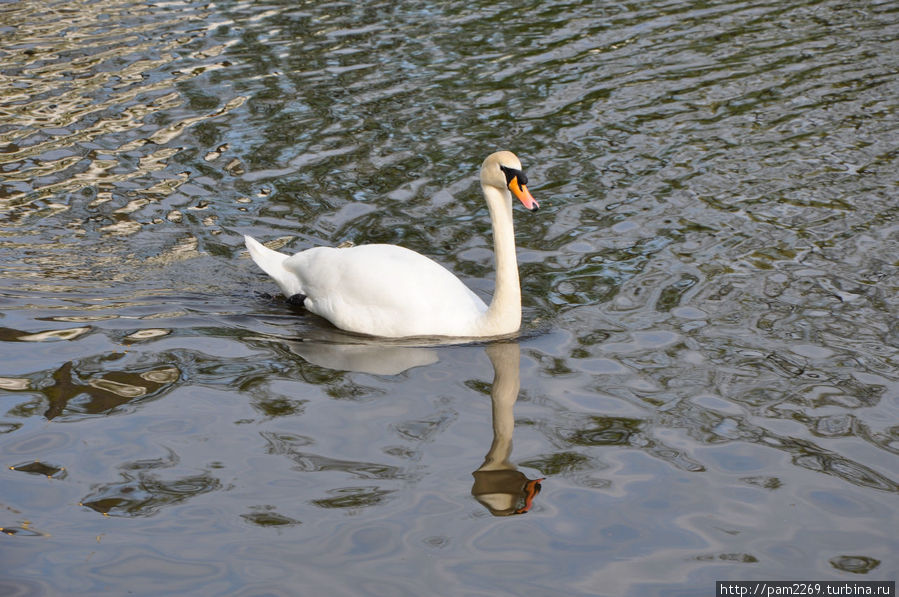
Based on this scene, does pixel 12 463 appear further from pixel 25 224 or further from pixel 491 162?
pixel 25 224

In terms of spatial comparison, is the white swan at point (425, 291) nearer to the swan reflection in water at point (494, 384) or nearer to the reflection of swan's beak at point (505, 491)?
the swan reflection in water at point (494, 384)

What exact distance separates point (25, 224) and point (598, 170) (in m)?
5.12

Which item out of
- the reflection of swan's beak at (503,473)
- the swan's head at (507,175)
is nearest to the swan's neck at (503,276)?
the swan's head at (507,175)

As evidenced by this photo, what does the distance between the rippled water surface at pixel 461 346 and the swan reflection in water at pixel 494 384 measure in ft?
0.09

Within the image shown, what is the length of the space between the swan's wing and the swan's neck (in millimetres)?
165

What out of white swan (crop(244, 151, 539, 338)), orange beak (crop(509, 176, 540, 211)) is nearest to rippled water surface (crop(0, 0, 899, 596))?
white swan (crop(244, 151, 539, 338))

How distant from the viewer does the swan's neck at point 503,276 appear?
699 cm

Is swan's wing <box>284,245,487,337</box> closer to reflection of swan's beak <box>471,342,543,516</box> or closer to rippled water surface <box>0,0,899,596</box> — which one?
rippled water surface <box>0,0,899,596</box>

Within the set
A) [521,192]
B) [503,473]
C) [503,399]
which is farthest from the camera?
[521,192]

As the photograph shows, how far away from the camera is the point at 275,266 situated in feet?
26.1

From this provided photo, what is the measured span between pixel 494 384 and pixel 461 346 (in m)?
0.62

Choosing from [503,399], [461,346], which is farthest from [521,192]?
[503,399]

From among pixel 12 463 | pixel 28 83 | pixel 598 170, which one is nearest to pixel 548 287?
pixel 598 170

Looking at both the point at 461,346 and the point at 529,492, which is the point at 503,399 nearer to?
the point at 461,346
